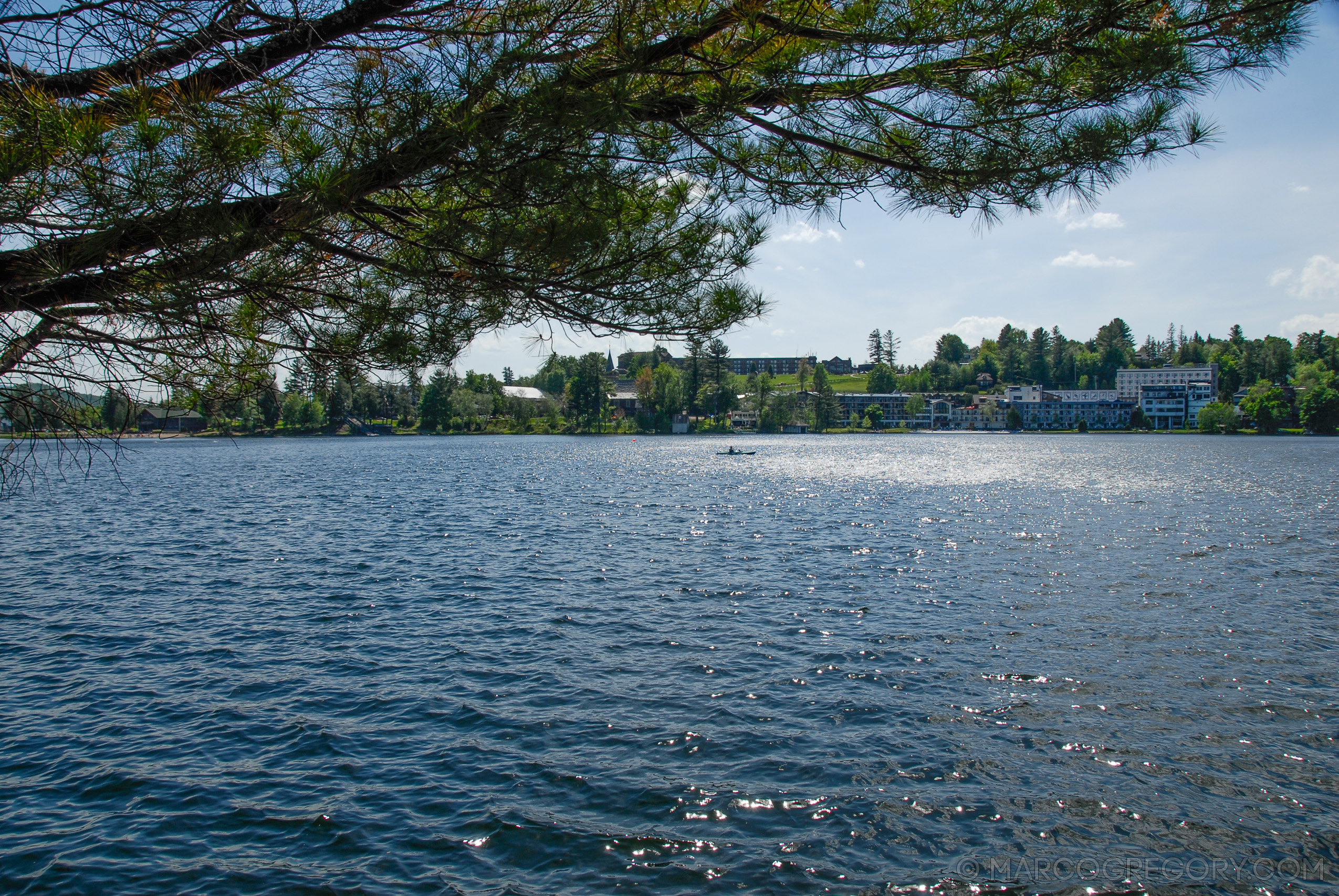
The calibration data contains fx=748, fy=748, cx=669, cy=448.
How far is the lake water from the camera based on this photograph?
21.1 feet

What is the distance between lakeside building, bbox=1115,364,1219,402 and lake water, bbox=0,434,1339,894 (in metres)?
156

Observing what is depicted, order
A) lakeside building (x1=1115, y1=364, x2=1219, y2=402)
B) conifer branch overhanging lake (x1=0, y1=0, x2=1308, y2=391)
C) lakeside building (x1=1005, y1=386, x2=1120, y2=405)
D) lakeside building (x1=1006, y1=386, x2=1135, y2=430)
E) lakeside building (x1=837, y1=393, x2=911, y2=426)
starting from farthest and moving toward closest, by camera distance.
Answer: lakeside building (x1=837, y1=393, x2=911, y2=426) → lakeside building (x1=1005, y1=386, x2=1120, y2=405) → lakeside building (x1=1006, y1=386, x2=1135, y2=430) → lakeside building (x1=1115, y1=364, x2=1219, y2=402) → conifer branch overhanging lake (x1=0, y1=0, x2=1308, y2=391)

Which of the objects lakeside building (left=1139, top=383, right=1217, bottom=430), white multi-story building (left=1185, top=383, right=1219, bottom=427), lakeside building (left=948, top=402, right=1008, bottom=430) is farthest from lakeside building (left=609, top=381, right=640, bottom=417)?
white multi-story building (left=1185, top=383, right=1219, bottom=427)

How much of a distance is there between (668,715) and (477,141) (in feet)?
23.4

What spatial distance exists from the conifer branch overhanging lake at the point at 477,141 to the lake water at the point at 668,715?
4411 millimetres

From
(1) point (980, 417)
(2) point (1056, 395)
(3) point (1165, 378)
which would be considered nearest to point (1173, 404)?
(3) point (1165, 378)

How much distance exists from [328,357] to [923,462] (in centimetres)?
6230

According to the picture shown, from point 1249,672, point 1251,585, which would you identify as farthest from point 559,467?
point 1249,672

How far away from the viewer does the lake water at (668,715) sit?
6.43 m

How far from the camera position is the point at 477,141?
14.7 ft

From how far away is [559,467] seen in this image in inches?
2228

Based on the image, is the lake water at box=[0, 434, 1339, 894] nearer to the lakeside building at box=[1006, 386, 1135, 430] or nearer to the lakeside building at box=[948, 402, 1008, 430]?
the lakeside building at box=[948, 402, 1008, 430]

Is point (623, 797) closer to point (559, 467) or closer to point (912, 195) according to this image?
point (912, 195)

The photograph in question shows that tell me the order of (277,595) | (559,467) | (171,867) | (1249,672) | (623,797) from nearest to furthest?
1. (171,867)
2. (623,797)
3. (1249,672)
4. (277,595)
5. (559,467)
